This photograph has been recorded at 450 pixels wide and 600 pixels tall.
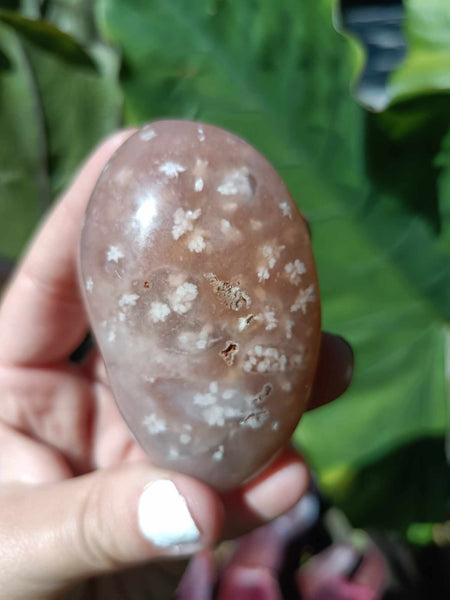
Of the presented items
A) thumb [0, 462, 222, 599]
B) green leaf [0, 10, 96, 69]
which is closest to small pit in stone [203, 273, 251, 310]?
thumb [0, 462, 222, 599]

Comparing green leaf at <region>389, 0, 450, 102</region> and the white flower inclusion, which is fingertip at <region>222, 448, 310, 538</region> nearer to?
the white flower inclusion

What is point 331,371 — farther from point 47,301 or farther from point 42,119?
point 42,119

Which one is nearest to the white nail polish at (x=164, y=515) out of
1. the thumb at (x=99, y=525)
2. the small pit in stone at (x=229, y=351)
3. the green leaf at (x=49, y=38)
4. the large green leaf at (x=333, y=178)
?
the thumb at (x=99, y=525)

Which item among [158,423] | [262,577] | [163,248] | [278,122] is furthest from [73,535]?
[278,122]

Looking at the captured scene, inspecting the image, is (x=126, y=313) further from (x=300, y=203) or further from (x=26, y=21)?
(x=26, y=21)

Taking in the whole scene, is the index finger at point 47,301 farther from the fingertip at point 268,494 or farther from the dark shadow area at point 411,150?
the dark shadow area at point 411,150

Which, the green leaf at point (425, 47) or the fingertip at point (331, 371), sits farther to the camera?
the green leaf at point (425, 47)
